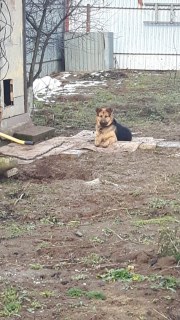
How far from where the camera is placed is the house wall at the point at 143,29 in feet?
77.2

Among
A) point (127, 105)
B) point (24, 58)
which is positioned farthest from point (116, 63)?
point (24, 58)

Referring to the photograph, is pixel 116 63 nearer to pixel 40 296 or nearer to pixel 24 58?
pixel 24 58

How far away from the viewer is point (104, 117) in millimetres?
10039

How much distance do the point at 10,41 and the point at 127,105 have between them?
211 inches

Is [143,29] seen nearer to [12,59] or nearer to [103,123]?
[12,59]

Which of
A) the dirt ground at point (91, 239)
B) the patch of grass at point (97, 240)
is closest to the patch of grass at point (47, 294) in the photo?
the dirt ground at point (91, 239)

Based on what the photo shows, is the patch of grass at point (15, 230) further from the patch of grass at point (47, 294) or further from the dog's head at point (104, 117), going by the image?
the dog's head at point (104, 117)

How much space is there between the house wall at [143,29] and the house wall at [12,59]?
12955 mm

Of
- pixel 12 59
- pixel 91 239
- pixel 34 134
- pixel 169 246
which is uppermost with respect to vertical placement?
pixel 12 59

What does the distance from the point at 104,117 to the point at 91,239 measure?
16.0 ft

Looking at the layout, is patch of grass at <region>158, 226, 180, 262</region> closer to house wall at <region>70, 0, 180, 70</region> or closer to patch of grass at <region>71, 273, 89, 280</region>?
patch of grass at <region>71, 273, 89, 280</region>

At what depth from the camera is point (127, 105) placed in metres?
15.2

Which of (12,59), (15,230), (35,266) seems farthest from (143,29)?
(35,266)

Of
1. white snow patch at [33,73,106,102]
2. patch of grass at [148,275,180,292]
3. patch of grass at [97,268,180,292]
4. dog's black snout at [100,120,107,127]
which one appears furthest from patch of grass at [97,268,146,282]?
white snow patch at [33,73,106,102]
